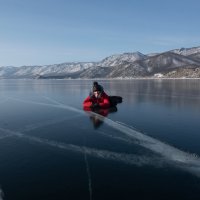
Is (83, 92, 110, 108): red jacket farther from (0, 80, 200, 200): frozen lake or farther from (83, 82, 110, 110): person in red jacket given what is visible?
(0, 80, 200, 200): frozen lake

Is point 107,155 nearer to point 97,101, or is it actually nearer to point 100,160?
point 100,160

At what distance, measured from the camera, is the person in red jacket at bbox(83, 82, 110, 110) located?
41469mm

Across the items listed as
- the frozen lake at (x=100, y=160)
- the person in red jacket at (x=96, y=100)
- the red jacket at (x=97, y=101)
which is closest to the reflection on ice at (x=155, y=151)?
the frozen lake at (x=100, y=160)

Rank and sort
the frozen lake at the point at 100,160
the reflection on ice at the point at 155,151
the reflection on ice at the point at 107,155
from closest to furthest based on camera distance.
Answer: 1. the frozen lake at the point at 100,160
2. the reflection on ice at the point at 155,151
3. the reflection on ice at the point at 107,155

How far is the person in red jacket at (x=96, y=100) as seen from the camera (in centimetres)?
4147

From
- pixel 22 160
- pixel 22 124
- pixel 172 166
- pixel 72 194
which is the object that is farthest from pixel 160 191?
pixel 22 124

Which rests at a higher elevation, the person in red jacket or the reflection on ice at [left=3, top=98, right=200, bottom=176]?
the person in red jacket

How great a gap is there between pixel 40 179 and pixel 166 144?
30.5 feet

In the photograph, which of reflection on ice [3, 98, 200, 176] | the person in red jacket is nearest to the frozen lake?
reflection on ice [3, 98, 200, 176]

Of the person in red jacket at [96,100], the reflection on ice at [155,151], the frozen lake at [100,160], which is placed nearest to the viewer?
the frozen lake at [100,160]

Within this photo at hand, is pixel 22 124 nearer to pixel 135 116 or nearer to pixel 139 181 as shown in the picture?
pixel 135 116

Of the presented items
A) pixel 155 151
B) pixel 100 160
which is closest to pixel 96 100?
pixel 155 151

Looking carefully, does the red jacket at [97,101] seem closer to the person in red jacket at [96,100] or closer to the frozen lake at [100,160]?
the person in red jacket at [96,100]

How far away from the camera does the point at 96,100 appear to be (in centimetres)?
4234
